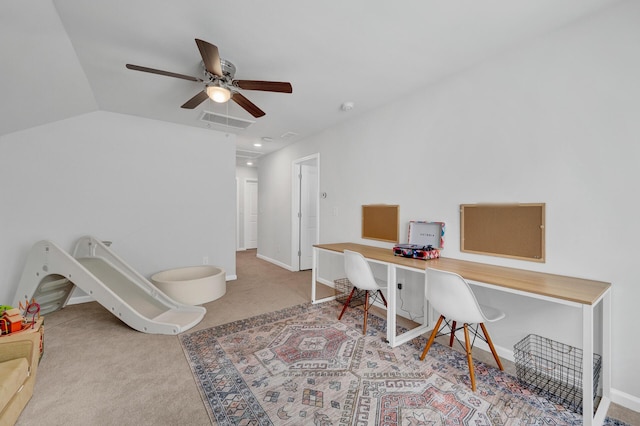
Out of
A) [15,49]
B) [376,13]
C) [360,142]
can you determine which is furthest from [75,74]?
[360,142]

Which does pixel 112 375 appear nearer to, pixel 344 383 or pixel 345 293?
pixel 344 383

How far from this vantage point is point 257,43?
194cm

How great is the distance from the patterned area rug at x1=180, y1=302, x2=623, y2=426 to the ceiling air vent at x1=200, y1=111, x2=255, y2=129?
2493mm

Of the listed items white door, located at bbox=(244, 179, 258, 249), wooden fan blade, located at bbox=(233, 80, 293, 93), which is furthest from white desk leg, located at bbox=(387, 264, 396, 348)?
white door, located at bbox=(244, 179, 258, 249)

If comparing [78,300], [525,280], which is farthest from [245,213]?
[525,280]

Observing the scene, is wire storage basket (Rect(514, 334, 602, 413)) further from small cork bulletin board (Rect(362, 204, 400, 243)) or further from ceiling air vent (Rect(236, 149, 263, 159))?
ceiling air vent (Rect(236, 149, 263, 159))

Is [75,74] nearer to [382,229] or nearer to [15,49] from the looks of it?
[15,49]

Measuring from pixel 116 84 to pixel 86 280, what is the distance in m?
1.89

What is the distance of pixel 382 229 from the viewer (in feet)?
9.97

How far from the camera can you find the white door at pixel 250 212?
24.4ft

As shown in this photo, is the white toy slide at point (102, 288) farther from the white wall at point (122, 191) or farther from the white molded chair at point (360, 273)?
the white molded chair at point (360, 273)

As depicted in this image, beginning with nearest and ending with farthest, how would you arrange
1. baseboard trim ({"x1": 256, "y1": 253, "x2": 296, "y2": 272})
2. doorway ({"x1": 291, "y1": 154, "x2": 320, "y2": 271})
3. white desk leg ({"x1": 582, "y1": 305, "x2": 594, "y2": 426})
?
white desk leg ({"x1": 582, "y1": 305, "x2": 594, "y2": 426}), doorway ({"x1": 291, "y1": 154, "x2": 320, "y2": 271}), baseboard trim ({"x1": 256, "y1": 253, "x2": 296, "y2": 272})

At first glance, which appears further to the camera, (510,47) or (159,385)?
(510,47)

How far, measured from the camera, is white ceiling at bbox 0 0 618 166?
5.29 feet
